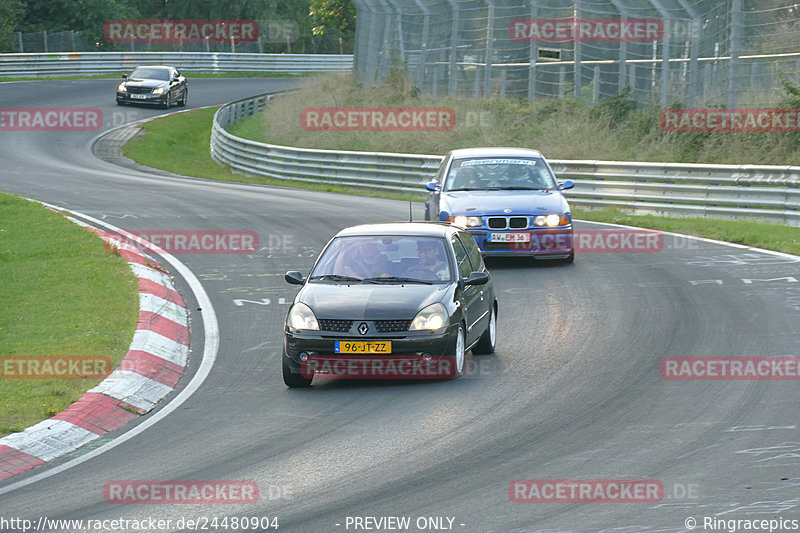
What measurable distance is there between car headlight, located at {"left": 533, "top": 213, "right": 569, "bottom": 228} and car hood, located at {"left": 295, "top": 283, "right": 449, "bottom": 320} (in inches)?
233

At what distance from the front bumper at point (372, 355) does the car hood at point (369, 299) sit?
196 mm

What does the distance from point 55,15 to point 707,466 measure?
6536 centimetres

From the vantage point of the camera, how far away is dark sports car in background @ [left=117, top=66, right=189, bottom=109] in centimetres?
4619

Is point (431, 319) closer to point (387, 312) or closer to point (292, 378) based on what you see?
point (387, 312)

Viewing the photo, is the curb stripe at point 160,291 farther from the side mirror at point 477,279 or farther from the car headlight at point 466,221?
the side mirror at point 477,279

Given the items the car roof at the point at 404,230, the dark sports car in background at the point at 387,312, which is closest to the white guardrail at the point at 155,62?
the car roof at the point at 404,230

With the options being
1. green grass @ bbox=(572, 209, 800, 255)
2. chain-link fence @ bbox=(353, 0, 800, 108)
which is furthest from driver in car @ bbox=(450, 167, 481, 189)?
chain-link fence @ bbox=(353, 0, 800, 108)

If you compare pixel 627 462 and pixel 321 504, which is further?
pixel 627 462

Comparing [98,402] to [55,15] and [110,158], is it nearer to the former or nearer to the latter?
[110,158]

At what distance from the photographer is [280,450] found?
8.25 m

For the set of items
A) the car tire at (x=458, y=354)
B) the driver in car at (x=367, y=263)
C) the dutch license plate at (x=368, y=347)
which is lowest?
the car tire at (x=458, y=354)

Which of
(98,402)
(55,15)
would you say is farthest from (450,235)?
(55,15)

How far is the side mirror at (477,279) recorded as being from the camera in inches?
433

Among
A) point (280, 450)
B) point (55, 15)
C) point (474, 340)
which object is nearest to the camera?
point (280, 450)
